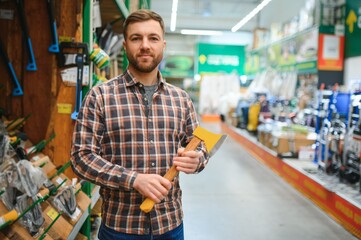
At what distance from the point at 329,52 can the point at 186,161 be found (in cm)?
834

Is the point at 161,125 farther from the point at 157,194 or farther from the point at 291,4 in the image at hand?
the point at 291,4

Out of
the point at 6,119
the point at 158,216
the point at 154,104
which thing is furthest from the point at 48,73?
the point at 158,216

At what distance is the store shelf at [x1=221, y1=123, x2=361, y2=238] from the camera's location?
390 centimetres

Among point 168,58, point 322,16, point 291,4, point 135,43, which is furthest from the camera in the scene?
point 168,58

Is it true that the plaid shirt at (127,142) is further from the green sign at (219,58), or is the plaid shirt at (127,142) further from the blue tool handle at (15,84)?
the green sign at (219,58)

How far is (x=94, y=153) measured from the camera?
1.52 metres

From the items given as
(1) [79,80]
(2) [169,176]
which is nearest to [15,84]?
(1) [79,80]

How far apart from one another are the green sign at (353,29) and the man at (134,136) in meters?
7.73

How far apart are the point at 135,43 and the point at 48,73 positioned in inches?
60.2

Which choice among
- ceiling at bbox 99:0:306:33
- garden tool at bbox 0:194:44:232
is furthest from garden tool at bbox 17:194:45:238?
ceiling at bbox 99:0:306:33

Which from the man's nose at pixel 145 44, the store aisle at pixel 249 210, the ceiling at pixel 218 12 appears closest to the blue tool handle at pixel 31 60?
the man's nose at pixel 145 44

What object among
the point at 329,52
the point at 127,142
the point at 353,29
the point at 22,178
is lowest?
the point at 22,178

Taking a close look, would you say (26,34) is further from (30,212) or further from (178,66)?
(178,66)

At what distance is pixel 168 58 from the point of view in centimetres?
→ 1969
